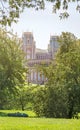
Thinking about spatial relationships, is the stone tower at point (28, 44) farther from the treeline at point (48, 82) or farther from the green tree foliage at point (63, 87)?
the green tree foliage at point (63, 87)

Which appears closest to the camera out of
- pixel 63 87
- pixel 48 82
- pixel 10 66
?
pixel 63 87

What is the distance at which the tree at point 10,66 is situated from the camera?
45906 millimetres

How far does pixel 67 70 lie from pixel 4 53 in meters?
9.73

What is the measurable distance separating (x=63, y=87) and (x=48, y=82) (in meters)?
1.97

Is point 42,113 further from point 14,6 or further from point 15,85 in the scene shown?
point 14,6

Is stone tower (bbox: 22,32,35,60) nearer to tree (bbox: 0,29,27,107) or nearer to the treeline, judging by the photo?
the treeline

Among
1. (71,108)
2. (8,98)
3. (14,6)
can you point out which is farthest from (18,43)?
(14,6)

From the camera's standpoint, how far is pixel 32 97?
39.7 m

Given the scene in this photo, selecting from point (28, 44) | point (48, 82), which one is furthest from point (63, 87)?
point (28, 44)

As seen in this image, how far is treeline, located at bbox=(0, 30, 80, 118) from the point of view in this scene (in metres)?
37.2

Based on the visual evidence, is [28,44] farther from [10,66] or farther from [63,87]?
[63,87]

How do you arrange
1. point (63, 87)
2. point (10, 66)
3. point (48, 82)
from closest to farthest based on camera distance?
point (63, 87), point (48, 82), point (10, 66)

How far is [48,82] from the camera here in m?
39.8

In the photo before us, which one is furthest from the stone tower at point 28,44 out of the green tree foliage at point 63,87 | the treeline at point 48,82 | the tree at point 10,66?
the green tree foliage at point 63,87
